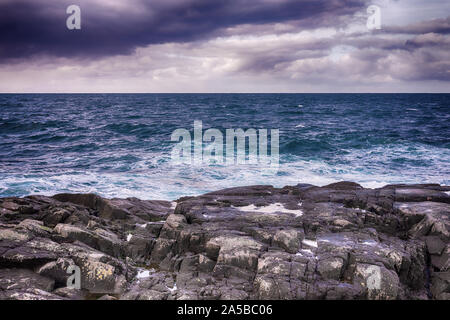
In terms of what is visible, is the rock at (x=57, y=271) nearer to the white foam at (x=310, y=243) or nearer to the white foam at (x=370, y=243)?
the white foam at (x=310, y=243)

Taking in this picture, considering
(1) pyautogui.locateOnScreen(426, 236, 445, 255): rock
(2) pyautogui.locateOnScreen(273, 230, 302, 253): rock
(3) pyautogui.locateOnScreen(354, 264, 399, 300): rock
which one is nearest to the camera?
(3) pyautogui.locateOnScreen(354, 264, 399, 300): rock

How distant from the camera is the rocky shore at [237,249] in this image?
18.3 feet

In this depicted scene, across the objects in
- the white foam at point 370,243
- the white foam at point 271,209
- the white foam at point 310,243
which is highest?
the white foam at point 271,209

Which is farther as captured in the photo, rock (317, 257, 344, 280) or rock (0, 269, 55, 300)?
rock (317, 257, 344, 280)

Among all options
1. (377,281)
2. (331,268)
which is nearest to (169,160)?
(331,268)

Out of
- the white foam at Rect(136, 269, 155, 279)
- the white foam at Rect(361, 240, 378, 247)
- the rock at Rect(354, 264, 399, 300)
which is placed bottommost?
the white foam at Rect(136, 269, 155, 279)

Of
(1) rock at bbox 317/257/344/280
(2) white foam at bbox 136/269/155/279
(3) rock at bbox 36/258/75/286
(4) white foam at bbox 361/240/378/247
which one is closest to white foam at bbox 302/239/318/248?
(1) rock at bbox 317/257/344/280

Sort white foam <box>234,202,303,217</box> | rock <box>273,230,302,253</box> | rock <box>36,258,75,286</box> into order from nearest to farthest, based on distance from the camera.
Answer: rock <box>36,258,75,286</box> → rock <box>273,230,302,253</box> → white foam <box>234,202,303,217</box>

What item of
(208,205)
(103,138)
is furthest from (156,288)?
(103,138)

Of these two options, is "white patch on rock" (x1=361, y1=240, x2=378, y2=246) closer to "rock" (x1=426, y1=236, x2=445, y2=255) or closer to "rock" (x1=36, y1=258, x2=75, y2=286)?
"rock" (x1=426, y1=236, x2=445, y2=255)

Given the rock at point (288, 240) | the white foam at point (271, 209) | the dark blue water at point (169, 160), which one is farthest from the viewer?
the dark blue water at point (169, 160)

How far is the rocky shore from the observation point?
5590 mm

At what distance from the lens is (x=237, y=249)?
655 centimetres

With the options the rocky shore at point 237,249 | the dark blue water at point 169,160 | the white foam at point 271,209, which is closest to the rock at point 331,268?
the rocky shore at point 237,249
